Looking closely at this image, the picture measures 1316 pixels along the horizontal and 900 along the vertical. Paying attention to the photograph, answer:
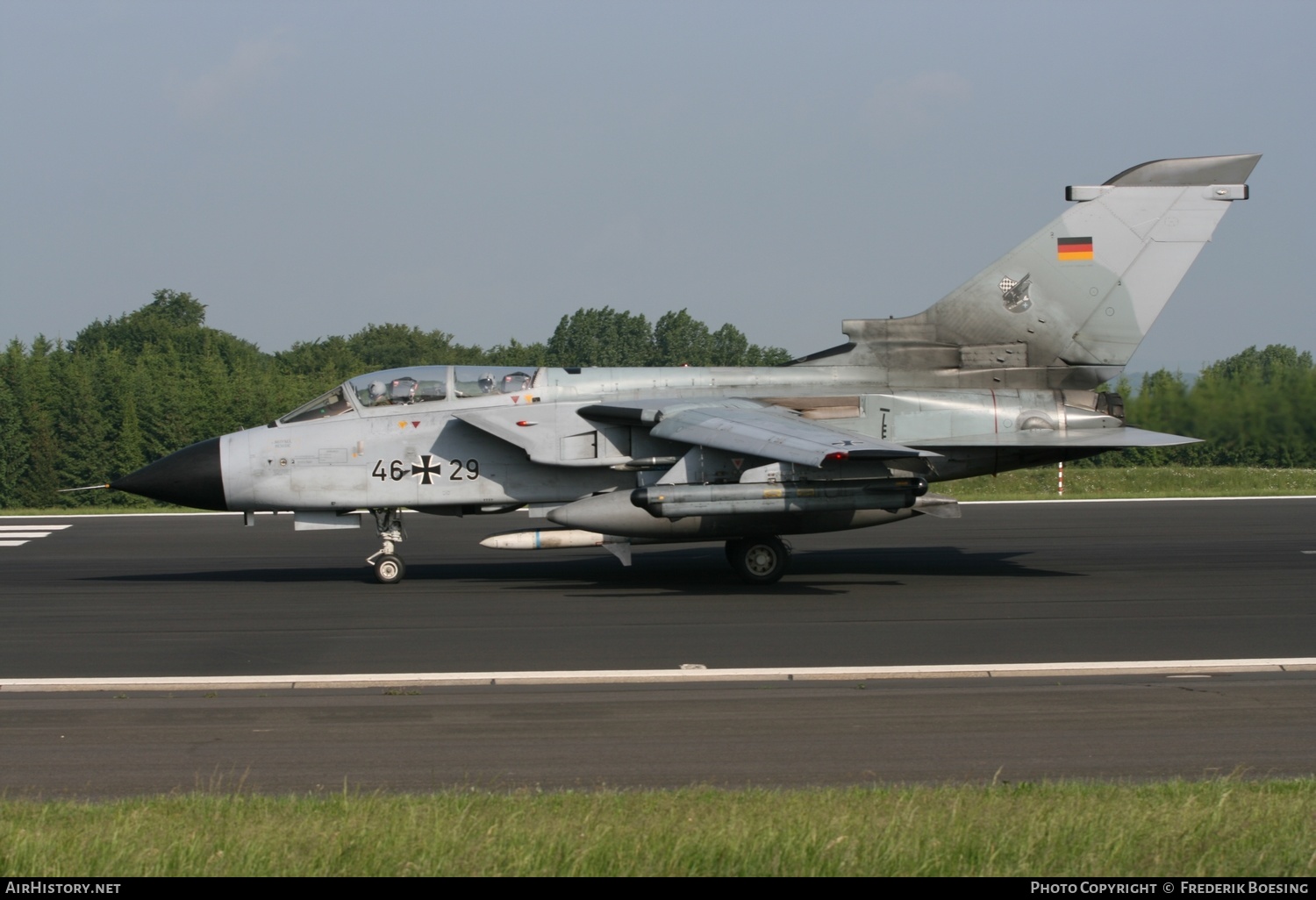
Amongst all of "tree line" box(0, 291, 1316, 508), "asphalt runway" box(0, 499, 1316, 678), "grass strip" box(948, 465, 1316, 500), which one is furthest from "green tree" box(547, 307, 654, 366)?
"asphalt runway" box(0, 499, 1316, 678)

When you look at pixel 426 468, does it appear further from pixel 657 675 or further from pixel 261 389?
pixel 261 389

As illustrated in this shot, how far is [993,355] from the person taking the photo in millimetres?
16219

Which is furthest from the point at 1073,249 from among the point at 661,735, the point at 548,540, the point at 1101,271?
the point at 661,735

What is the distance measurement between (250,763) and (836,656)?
5.39 meters

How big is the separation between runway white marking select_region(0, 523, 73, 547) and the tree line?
13.4 meters

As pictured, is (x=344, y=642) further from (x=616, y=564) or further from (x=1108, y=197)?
(x=1108, y=197)

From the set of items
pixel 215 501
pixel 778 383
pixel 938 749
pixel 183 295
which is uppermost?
pixel 183 295

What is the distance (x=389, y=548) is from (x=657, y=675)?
705 cm

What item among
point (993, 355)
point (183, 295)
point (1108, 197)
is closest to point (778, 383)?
point (993, 355)

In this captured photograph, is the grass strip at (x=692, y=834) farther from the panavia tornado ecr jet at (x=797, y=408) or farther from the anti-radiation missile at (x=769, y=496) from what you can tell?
the panavia tornado ecr jet at (x=797, y=408)

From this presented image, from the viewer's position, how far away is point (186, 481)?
15.5 metres

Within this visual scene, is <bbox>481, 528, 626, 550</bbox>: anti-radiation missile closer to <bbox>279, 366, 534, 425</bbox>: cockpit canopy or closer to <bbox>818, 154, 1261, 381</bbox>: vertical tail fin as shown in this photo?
<bbox>279, 366, 534, 425</bbox>: cockpit canopy

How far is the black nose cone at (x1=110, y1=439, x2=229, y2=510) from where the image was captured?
15438 millimetres

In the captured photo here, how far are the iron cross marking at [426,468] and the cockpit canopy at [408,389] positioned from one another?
0.79 meters
